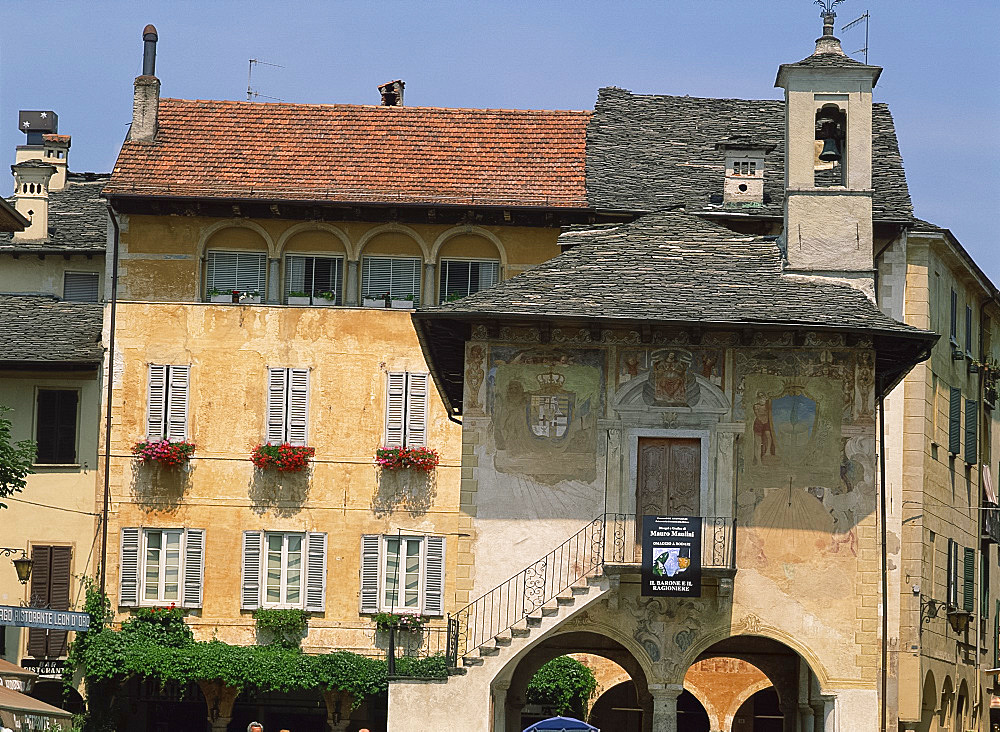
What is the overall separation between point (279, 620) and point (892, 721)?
12535 millimetres

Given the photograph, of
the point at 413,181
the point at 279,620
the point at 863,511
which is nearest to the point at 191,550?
the point at 279,620

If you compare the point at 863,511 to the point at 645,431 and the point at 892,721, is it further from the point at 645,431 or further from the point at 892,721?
the point at 892,721

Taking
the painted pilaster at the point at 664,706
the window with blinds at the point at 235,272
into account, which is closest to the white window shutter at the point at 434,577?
the window with blinds at the point at 235,272

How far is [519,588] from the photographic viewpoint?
3212 centimetres

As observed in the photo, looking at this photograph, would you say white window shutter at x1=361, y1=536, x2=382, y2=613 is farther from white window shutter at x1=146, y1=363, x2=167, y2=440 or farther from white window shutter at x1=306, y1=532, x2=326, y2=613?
white window shutter at x1=146, y1=363, x2=167, y2=440

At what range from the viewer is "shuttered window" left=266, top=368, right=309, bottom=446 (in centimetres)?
4294

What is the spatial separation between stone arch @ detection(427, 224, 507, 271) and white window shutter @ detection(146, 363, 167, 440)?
6.13m

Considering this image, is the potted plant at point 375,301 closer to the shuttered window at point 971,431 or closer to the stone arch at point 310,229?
the stone arch at point 310,229

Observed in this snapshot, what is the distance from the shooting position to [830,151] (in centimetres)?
3553

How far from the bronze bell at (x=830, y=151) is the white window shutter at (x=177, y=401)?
48.1ft

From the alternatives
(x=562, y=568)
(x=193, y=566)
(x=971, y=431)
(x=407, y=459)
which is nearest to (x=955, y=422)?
(x=971, y=431)

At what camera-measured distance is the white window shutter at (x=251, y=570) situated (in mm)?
42500

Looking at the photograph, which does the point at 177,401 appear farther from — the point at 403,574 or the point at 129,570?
the point at 403,574

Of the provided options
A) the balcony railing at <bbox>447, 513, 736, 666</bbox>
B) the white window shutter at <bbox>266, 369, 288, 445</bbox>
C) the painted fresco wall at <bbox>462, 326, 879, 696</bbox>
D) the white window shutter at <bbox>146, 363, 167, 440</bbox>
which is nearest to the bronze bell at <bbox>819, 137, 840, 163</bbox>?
the painted fresco wall at <bbox>462, 326, 879, 696</bbox>
